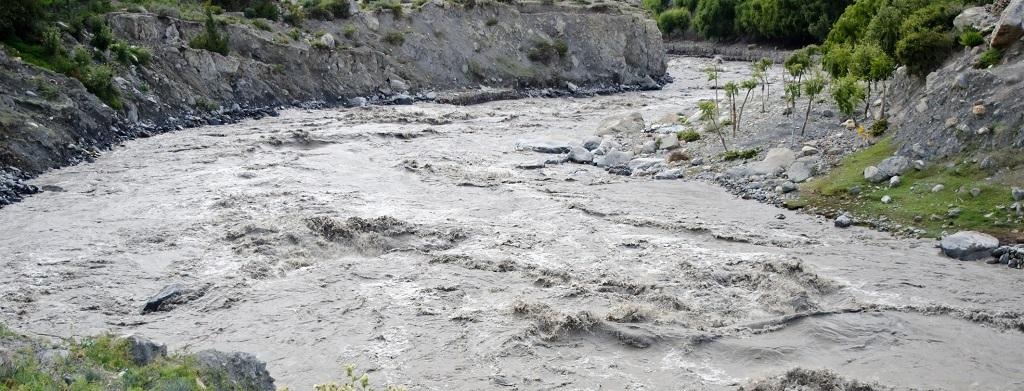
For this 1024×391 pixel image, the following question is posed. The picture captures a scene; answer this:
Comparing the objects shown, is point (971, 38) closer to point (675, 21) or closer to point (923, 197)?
point (923, 197)

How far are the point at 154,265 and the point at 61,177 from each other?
424 inches

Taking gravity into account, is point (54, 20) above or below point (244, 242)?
above

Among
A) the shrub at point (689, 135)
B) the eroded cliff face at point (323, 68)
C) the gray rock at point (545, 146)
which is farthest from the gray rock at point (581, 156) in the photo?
the eroded cliff face at point (323, 68)

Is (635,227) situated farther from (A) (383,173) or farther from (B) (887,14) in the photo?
(B) (887,14)

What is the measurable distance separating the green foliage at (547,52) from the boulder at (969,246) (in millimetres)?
46870

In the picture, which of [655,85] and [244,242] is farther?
[655,85]

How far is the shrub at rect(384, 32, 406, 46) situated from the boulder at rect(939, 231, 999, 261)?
144ft

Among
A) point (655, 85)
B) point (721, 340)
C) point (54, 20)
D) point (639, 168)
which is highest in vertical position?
point (54, 20)

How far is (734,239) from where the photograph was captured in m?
23.7

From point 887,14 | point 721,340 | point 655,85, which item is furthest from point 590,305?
point 655,85

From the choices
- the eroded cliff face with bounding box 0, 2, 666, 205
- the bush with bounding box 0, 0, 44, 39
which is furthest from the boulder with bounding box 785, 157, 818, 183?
the bush with bounding box 0, 0, 44, 39

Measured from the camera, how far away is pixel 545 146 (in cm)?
3862

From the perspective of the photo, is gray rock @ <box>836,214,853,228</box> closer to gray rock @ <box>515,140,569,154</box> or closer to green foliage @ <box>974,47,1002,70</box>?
green foliage @ <box>974,47,1002,70</box>

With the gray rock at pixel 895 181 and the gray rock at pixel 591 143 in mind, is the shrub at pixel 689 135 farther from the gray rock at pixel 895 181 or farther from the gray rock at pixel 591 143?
the gray rock at pixel 895 181
